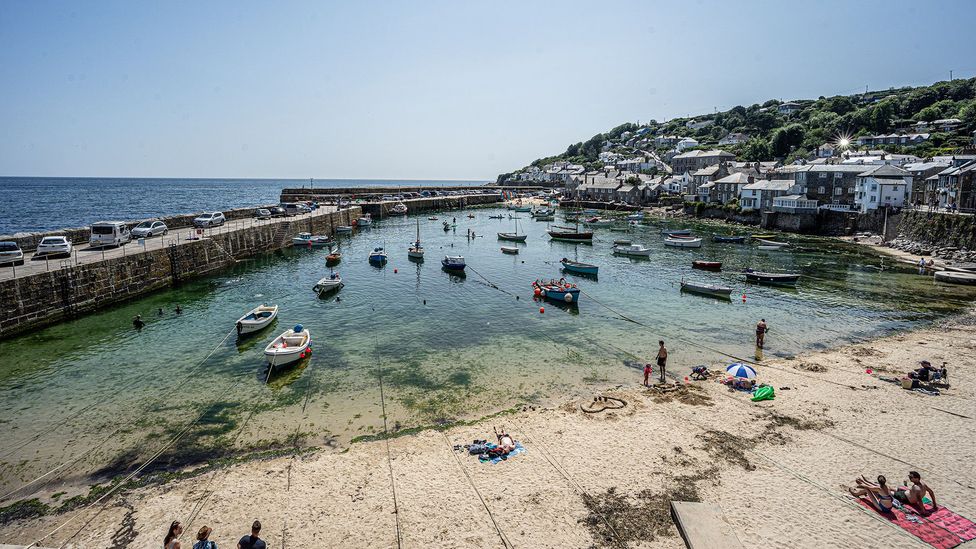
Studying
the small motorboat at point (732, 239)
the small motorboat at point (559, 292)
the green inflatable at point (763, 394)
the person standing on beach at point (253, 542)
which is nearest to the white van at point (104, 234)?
the small motorboat at point (559, 292)

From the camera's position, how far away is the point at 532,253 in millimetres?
64625

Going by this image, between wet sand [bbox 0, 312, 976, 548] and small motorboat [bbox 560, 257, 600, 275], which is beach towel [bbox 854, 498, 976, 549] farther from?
small motorboat [bbox 560, 257, 600, 275]

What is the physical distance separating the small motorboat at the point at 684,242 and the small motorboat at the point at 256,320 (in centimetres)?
5586

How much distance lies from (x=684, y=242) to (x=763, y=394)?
51.3 metres

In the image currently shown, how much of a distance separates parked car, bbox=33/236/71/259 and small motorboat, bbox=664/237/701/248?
67716 millimetres

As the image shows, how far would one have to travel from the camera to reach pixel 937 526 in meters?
12.5

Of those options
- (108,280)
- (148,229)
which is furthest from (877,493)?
(148,229)

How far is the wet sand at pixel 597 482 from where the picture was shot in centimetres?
1288

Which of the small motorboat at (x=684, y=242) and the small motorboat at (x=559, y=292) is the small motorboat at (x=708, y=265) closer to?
the small motorboat at (x=684, y=242)

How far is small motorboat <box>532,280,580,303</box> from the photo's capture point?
123 feet

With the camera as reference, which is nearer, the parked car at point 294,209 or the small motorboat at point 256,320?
the small motorboat at point 256,320

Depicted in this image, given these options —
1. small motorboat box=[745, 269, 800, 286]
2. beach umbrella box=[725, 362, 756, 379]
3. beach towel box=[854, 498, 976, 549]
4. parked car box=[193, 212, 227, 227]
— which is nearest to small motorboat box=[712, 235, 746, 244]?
small motorboat box=[745, 269, 800, 286]

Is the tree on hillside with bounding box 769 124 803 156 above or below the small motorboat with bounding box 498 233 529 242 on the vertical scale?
above

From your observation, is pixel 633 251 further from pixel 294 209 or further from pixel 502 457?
pixel 294 209
